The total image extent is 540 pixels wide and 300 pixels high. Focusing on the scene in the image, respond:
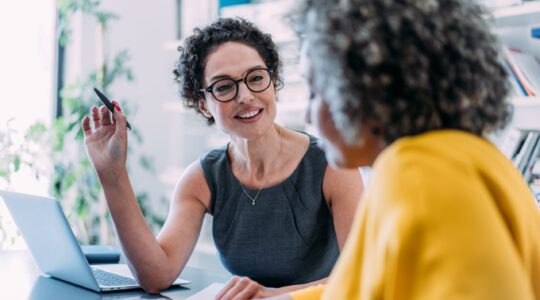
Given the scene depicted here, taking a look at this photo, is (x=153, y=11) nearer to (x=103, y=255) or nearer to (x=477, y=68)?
(x=103, y=255)

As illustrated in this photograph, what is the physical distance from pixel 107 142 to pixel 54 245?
0.84 feet

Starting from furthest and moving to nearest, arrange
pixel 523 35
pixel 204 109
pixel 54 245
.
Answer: pixel 523 35 → pixel 204 109 → pixel 54 245

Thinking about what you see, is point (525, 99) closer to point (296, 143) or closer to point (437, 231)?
point (296, 143)

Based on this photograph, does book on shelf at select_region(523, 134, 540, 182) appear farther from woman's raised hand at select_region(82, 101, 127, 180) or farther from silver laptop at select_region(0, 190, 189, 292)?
woman's raised hand at select_region(82, 101, 127, 180)

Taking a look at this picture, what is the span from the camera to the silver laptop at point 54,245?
1.35 metres

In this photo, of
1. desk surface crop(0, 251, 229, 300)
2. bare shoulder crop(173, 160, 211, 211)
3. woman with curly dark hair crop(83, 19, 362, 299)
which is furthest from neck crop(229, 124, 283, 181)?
desk surface crop(0, 251, 229, 300)

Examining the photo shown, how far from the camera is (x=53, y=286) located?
1.46 metres

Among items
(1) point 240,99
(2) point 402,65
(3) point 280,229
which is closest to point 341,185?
(3) point 280,229

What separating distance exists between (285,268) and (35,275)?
611 mm

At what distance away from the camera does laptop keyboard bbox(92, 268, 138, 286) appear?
1.47m

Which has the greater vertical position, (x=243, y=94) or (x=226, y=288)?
(x=243, y=94)

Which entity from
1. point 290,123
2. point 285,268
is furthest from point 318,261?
point 290,123

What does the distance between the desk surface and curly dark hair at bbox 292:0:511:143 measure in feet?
2.62

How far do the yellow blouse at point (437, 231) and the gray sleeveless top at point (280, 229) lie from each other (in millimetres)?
934
